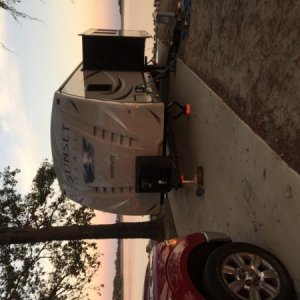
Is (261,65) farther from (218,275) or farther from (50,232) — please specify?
(50,232)

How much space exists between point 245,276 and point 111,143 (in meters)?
2.83

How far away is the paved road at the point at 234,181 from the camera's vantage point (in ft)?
10.1

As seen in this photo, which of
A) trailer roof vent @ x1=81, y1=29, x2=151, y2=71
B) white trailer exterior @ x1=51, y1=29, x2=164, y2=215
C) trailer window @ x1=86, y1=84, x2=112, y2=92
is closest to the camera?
white trailer exterior @ x1=51, y1=29, x2=164, y2=215

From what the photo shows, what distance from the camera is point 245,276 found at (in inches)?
123

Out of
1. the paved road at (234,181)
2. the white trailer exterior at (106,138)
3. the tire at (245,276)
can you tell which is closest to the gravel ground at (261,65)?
the paved road at (234,181)

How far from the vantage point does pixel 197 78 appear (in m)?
5.72

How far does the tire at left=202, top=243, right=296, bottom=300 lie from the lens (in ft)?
9.74

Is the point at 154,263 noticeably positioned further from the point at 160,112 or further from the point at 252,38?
the point at 160,112

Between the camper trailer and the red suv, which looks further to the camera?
the camper trailer

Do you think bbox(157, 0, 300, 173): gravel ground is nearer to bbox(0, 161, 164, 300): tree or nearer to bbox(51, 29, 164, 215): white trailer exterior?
bbox(51, 29, 164, 215): white trailer exterior

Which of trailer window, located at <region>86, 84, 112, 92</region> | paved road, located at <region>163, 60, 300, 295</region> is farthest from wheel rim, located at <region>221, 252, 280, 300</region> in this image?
trailer window, located at <region>86, 84, 112, 92</region>

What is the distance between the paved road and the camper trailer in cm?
50

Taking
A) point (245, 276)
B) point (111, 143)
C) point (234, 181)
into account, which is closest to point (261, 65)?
point (234, 181)

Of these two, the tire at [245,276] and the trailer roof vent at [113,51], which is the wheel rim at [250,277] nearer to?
the tire at [245,276]
